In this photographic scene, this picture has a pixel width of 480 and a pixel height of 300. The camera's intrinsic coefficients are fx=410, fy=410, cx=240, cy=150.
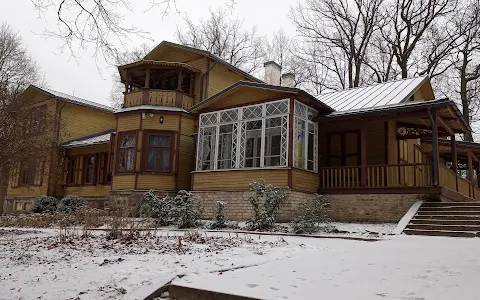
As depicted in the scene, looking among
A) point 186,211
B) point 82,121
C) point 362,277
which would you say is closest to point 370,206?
point 186,211

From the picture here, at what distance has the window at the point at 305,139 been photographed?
13.9 meters

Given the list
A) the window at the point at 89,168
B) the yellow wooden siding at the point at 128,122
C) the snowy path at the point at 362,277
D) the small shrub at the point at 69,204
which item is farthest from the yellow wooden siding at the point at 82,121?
the snowy path at the point at 362,277

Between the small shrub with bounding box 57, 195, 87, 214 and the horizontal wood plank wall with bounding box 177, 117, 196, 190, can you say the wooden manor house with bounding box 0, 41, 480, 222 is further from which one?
the small shrub with bounding box 57, 195, 87, 214

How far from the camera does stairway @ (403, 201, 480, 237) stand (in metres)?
9.80

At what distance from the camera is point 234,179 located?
14.6m

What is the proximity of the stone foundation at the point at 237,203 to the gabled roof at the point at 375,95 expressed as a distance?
4210mm

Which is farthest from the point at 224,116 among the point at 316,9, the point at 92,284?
the point at 316,9

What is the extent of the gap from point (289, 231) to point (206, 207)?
458 centimetres

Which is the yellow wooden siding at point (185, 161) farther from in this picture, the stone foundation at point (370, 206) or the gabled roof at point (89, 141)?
the stone foundation at point (370, 206)

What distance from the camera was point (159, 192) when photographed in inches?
695

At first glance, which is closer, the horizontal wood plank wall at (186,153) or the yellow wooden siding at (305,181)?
the yellow wooden siding at (305,181)

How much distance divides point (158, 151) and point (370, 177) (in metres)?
9.12

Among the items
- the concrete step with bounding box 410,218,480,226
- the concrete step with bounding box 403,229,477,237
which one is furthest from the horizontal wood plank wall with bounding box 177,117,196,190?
the concrete step with bounding box 403,229,477,237

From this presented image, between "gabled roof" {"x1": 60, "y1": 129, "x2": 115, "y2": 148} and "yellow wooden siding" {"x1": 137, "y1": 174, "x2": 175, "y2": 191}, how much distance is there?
207 inches
